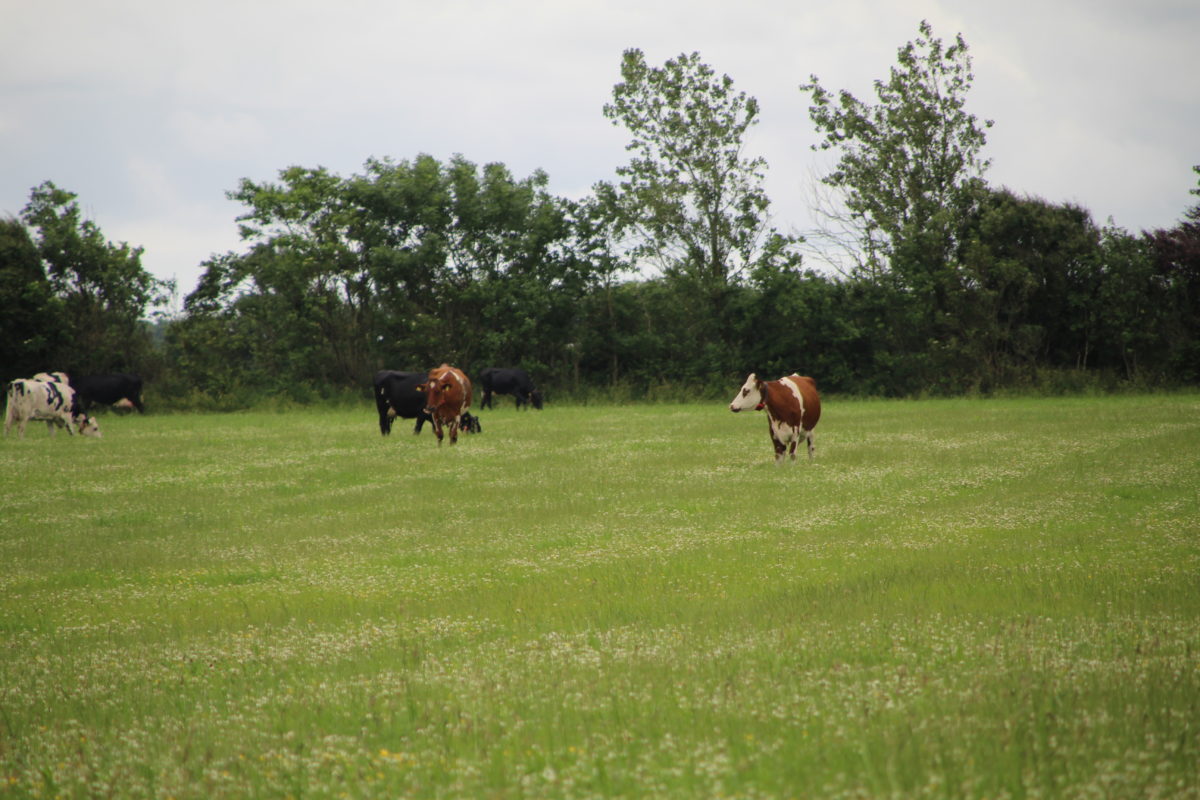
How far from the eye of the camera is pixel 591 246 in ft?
184

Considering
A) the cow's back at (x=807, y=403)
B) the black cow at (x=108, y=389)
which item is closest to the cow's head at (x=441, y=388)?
the cow's back at (x=807, y=403)

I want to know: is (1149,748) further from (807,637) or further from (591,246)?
(591,246)

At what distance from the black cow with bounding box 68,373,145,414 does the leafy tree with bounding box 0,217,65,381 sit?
2778 millimetres

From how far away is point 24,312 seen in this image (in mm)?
48656

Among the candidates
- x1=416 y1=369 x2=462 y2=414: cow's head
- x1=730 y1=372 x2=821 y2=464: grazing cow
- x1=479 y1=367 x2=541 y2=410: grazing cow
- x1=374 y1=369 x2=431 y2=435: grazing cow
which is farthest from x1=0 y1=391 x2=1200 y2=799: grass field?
x1=479 y1=367 x2=541 y2=410: grazing cow

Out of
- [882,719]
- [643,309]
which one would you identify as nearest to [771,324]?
[643,309]

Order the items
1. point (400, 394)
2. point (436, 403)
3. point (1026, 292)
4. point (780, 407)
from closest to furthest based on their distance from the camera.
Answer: point (780, 407) < point (436, 403) < point (400, 394) < point (1026, 292)

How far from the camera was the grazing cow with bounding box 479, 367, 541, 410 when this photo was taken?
48.4 meters

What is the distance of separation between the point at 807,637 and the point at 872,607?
1649 millimetres

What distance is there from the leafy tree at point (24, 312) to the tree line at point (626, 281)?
0.49ft

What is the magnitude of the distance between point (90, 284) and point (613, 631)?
49938 millimetres

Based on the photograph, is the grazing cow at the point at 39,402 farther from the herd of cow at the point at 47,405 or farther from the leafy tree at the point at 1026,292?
the leafy tree at the point at 1026,292

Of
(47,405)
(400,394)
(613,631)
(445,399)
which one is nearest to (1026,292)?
(400,394)

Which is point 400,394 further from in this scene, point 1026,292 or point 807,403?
point 1026,292
